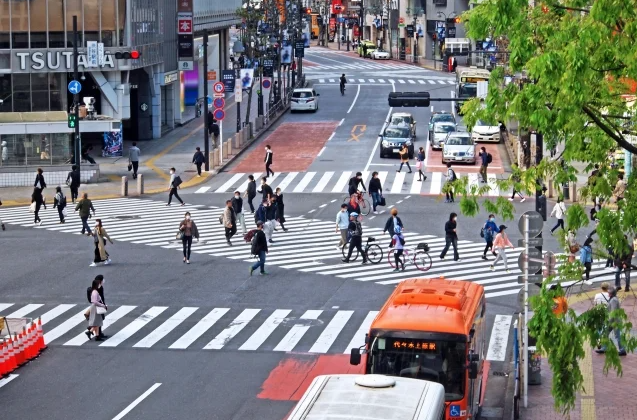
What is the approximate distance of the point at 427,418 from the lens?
13539mm

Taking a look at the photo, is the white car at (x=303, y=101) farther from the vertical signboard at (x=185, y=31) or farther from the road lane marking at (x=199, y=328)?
the road lane marking at (x=199, y=328)

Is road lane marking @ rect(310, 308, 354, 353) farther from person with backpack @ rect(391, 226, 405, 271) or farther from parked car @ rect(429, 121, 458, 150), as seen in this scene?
parked car @ rect(429, 121, 458, 150)

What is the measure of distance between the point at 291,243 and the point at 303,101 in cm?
4141

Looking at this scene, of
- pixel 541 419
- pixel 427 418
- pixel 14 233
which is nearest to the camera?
pixel 427 418

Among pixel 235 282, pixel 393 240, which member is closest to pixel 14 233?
pixel 235 282

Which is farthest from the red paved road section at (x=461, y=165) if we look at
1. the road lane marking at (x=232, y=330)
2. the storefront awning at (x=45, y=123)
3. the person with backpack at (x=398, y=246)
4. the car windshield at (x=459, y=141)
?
the road lane marking at (x=232, y=330)

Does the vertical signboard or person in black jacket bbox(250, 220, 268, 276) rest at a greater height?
the vertical signboard

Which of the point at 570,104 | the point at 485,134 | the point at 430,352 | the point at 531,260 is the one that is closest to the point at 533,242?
the point at 531,260

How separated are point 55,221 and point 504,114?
30967 millimetres

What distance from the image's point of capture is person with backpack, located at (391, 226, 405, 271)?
112ft

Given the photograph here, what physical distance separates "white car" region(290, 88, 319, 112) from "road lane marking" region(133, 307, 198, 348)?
5065 cm

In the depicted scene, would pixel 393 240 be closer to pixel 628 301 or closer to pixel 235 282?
pixel 235 282

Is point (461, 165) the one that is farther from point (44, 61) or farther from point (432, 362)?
point (432, 362)

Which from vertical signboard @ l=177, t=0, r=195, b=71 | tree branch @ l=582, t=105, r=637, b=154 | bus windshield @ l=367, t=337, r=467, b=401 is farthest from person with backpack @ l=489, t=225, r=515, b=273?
vertical signboard @ l=177, t=0, r=195, b=71
